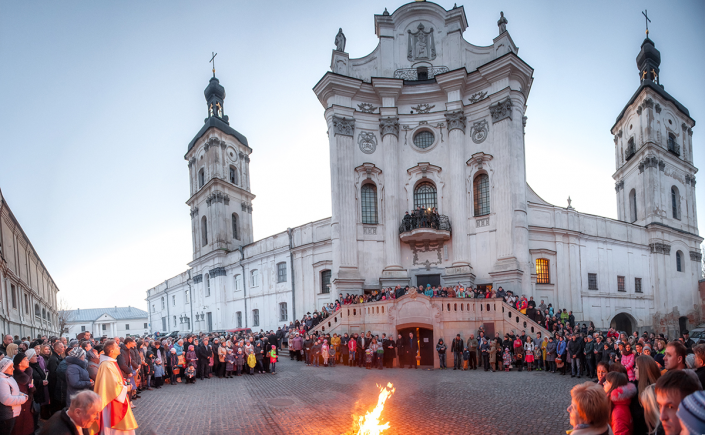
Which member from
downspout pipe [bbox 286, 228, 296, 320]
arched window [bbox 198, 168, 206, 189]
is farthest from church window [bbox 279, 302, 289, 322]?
arched window [bbox 198, 168, 206, 189]

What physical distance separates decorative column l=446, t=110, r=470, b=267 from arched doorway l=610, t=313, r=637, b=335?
1388 cm

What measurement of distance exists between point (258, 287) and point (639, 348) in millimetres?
33539

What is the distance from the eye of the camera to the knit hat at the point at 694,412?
107 inches

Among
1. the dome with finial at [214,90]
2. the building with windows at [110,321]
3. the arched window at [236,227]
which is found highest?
the dome with finial at [214,90]

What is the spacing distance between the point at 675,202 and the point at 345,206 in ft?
98.1

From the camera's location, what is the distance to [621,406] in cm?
455

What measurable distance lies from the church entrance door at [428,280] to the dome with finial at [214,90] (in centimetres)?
3669

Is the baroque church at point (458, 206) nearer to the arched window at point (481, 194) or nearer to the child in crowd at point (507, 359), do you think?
the arched window at point (481, 194)

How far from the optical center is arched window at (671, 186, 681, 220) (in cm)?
3807

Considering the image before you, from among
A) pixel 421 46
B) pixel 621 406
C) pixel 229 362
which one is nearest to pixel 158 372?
pixel 229 362

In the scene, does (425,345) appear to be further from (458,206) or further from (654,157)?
(654,157)

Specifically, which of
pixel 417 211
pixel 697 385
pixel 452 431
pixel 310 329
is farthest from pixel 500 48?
pixel 697 385

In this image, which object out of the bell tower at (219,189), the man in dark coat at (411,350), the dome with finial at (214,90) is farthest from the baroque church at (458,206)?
the dome with finial at (214,90)

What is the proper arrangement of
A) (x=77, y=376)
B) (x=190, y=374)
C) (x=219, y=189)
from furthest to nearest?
(x=219, y=189) < (x=190, y=374) < (x=77, y=376)
